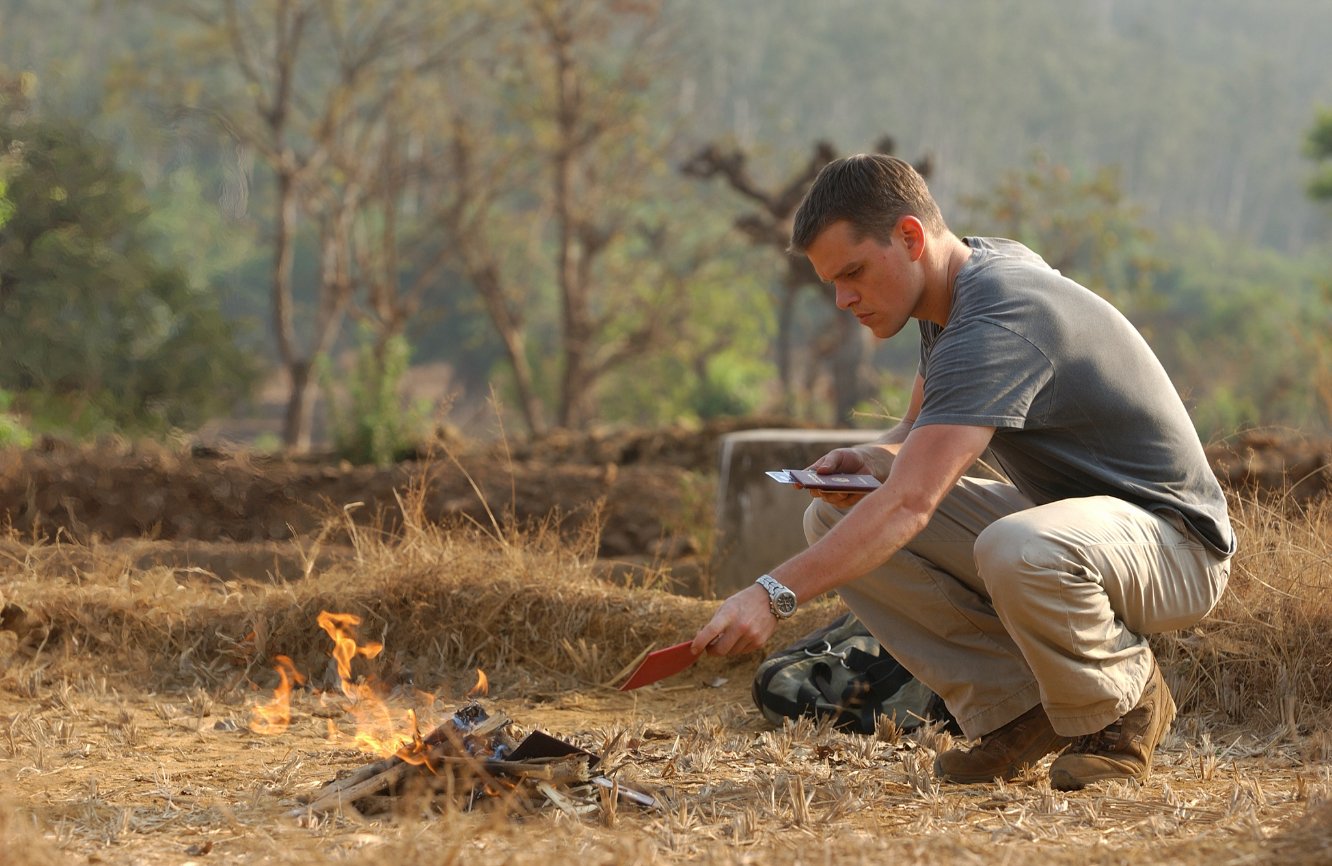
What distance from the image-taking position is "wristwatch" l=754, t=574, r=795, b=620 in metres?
2.85

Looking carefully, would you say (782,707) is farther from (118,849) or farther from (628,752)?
(118,849)

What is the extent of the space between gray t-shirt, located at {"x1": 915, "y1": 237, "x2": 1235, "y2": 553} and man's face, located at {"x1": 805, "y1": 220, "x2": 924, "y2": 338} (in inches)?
4.5

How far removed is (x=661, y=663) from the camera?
287 cm

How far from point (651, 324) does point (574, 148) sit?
3.11 metres

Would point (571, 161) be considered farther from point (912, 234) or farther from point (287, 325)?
point (912, 234)

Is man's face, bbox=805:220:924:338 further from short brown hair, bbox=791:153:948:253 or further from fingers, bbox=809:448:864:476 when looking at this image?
fingers, bbox=809:448:864:476

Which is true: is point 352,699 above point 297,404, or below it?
above

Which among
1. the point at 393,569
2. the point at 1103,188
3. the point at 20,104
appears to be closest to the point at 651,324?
the point at 1103,188

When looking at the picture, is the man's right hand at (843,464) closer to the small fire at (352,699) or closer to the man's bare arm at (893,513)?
the man's bare arm at (893,513)

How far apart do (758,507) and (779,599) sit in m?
3.86

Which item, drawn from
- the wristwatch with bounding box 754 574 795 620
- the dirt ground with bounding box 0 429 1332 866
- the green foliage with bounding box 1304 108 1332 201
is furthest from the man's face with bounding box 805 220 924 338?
the green foliage with bounding box 1304 108 1332 201

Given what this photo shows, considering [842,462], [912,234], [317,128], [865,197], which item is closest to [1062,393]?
[912,234]

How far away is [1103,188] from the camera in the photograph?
21.2 meters

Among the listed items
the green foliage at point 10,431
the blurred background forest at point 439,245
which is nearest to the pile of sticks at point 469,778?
the blurred background forest at point 439,245
